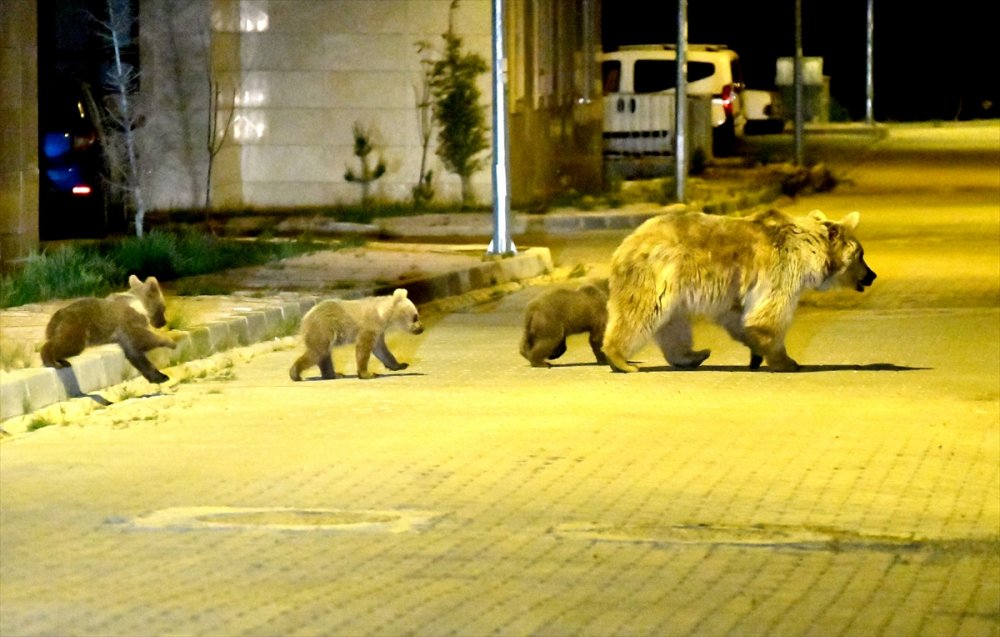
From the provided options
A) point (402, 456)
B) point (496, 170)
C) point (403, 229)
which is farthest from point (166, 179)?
point (402, 456)

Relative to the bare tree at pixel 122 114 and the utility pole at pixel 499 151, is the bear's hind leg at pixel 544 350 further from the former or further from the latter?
the bare tree at pixel 122 114

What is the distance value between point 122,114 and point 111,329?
8923 millimetres

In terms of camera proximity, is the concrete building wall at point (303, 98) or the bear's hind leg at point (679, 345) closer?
the bear's hind leg at point (679, 345)

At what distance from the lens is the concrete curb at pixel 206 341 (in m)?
10.9

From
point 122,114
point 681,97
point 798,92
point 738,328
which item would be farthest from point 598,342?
point 798,92

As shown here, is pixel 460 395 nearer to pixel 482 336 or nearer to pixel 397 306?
pixel 397 306

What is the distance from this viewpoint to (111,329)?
11.3 meters

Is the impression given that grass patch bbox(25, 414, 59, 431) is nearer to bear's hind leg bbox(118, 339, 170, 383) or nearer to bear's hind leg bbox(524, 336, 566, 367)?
bear's hind leg bbox(118, 339, 170, 383)

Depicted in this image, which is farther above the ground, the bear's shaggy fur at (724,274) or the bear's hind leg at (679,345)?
the bear's shaggy fur at (724,274)

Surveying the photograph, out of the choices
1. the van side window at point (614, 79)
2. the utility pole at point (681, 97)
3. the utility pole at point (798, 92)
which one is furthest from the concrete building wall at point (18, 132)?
the van side window at point (614, 79)

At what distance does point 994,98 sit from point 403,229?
5257cm

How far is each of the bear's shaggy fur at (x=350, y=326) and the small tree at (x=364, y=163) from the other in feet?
45.7

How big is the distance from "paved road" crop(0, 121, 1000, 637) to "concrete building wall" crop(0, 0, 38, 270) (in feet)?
12.9

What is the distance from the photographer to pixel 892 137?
5228 centimetres
